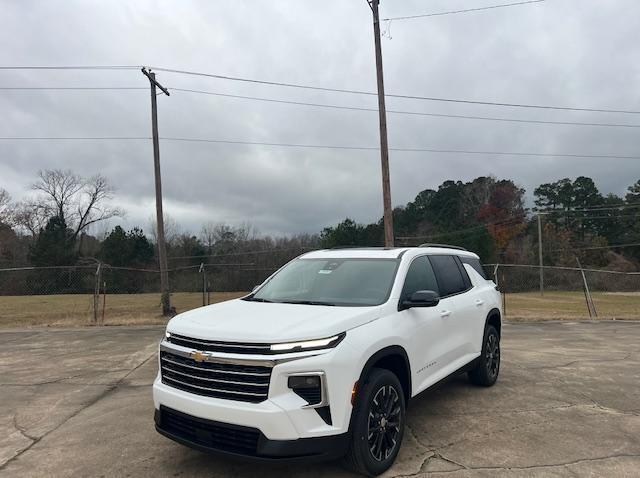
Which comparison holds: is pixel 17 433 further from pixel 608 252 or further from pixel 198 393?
pixel 608 252

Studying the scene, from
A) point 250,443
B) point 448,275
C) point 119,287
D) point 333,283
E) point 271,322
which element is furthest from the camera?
point 119,287

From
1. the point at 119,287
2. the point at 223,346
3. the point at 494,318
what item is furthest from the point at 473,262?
the point at 119,287

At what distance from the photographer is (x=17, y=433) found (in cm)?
505

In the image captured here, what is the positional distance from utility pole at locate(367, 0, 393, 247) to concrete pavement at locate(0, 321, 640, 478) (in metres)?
6.43

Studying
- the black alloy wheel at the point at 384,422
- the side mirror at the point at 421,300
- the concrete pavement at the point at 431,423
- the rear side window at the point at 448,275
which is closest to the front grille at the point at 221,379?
the concrete pavement at the point at 431,423

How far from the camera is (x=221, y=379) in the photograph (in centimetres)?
353

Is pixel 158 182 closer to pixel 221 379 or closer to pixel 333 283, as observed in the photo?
pixel 333 283

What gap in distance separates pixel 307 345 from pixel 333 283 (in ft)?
4.60

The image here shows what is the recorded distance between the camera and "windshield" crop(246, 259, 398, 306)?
4.50 m

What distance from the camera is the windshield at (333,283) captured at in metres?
4.50

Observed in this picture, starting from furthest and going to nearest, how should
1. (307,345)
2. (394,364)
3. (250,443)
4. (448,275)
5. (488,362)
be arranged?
(488,362) < (448,275) < (394,364) < (307,345) < (250,443)

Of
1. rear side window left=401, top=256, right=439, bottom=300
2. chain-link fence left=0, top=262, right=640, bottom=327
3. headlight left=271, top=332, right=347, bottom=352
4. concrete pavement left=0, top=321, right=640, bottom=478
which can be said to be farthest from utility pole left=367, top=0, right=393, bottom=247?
headlight left=271, top=332, right=347, bottom=352

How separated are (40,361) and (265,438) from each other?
24.0 feet

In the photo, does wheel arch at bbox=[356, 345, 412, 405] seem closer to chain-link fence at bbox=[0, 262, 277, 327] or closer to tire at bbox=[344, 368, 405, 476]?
tire at bbox=[344, 368, 405, 476]
